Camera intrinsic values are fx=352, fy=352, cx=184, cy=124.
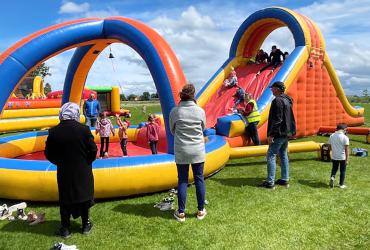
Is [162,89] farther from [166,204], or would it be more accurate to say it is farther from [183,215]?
[183,215]

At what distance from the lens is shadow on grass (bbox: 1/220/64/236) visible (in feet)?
12.3

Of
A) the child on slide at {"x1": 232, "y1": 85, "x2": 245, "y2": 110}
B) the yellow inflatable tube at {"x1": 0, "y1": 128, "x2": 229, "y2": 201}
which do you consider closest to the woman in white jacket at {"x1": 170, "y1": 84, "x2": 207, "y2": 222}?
the yellow inflatable tube at {"x1": 0, "y1": 128, "x2": 229, "y2": 201}

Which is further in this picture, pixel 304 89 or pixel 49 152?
pixel 304 89

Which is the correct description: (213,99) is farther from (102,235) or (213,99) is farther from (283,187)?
(102,235)

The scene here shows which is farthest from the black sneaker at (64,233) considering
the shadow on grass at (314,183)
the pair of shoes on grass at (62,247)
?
the shadow on grass at (314,183)

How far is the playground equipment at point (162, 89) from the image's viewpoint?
182 inches

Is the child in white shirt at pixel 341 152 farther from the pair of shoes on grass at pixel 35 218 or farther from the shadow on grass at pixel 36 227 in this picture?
the pair of shoes on grass at pixel 35 218

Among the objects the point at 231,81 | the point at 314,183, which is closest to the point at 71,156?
the point at 314,183

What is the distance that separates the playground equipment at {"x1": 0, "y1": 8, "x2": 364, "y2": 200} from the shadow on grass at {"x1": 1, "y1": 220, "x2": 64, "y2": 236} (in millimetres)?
576

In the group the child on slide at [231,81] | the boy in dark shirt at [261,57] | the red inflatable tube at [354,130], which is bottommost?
the red inflatable tube at [354,130]

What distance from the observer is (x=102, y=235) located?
3613 millimetres

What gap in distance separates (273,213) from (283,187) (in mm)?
1099

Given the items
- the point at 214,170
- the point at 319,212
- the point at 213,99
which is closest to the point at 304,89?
the point at 213,99

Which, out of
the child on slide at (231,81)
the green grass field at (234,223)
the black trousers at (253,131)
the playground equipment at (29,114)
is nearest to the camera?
the green grass field at (234,223)
